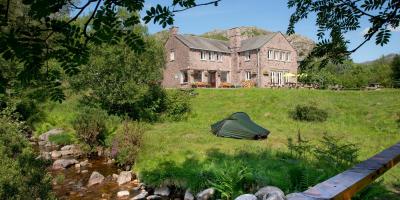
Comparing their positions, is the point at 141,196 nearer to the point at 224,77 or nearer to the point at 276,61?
the point at 224,77

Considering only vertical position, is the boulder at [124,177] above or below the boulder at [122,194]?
above

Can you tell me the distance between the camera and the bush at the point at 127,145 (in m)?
16.7

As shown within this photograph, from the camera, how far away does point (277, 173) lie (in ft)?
39.6

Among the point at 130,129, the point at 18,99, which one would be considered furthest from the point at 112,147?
the point at 18,99

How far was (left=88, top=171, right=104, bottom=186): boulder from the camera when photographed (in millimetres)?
14711

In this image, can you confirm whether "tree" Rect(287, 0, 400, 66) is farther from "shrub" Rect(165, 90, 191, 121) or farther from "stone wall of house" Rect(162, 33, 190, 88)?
"stone wall of house" Rect(162, 33, 190, 88)

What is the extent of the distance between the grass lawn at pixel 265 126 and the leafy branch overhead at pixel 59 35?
30.9 ft

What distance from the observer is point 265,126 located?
24734 mm

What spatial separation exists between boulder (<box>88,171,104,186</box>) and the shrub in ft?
43.5

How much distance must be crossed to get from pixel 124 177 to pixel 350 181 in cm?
1345

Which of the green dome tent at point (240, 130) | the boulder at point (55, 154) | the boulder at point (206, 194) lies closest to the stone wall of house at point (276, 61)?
the green dome tent at point (240, 130)

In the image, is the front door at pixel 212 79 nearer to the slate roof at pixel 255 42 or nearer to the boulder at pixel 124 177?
the slate roof at pixel 255 42

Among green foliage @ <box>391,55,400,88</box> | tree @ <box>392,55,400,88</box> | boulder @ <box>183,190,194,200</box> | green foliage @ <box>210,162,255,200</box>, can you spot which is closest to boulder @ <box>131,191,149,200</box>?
boulder @ <box>183,190,194,200</box>

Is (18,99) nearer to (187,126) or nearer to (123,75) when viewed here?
(123,75)
